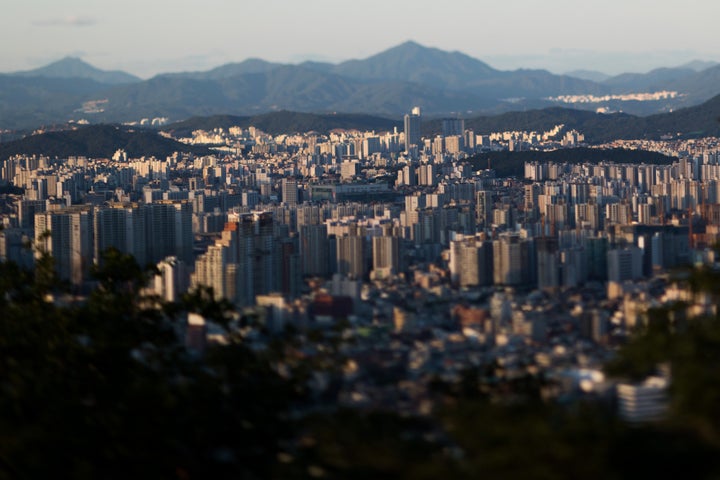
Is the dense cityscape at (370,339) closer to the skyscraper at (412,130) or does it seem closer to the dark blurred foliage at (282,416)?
the dark blurred foliage at (282,416)

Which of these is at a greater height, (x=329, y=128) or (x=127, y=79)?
(x=127, y=79)

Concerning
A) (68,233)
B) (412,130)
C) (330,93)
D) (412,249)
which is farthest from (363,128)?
(412,249)

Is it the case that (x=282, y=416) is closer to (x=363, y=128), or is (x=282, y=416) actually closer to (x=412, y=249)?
(x=412, y=249)

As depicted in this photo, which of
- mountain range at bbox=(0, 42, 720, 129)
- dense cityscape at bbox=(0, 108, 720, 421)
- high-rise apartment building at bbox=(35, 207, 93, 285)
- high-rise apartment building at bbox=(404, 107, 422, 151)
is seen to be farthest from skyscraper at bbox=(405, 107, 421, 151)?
high-rise apartment building at bbox=(35, 207, 93, 285)

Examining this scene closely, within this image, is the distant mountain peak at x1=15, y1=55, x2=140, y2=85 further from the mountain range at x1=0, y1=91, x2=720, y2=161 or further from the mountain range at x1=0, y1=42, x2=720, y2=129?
the mountain range at x1=0, y1=91, x2=720, y2=161

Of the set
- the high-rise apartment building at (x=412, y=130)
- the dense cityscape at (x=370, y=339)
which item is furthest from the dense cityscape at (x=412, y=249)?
the high-rise apartment building at (x=412, y=130)

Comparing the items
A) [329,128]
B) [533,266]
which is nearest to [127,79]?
[329,128]

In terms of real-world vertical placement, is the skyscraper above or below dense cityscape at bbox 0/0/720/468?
above

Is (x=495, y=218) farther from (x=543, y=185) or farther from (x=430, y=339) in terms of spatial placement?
(x=430, y=339)
